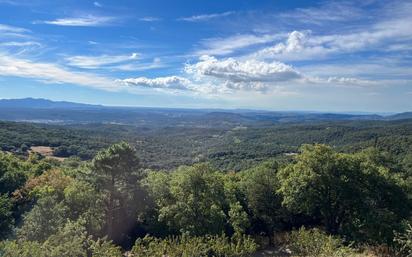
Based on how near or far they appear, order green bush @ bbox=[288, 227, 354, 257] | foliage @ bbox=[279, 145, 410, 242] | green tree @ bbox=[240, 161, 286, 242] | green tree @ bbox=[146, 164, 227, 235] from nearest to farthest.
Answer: green bush @ bbox=[288, 227, 354, 257] < green tree @ bbox=[146, 164, 227, 235] < foliage @ bbox=[279, 145, 410, 242] < green tree @ bbox=[240, 161, 286, 242]

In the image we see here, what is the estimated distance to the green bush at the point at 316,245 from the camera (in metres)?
19.0

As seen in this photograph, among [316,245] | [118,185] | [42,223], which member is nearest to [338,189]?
[316,245]

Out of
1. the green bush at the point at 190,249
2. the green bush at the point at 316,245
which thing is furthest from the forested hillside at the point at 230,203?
the green bush at the point at 190,249

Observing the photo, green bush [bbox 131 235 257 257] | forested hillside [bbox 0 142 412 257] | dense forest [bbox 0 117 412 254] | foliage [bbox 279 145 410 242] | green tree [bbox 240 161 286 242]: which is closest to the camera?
green bush [bbox 131 235 257 257]

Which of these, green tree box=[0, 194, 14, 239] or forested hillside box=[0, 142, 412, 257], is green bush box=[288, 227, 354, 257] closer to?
forested hillside box=[0, 142, 412, 257]

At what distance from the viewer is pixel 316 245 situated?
21.6 meters

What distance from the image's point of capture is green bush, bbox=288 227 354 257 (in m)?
19.0

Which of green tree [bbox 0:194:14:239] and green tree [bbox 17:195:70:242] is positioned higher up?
green tree [bbox 17:195:70:242]

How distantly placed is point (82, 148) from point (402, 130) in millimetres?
142170

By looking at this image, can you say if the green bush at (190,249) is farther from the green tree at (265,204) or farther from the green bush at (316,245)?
the green tree at (265,204)

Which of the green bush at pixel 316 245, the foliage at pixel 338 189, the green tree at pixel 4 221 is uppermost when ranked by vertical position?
the foliage at pixel 338 189

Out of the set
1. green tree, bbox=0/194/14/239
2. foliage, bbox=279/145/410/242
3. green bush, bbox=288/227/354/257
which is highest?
foliage, bbox=279/145/410/242

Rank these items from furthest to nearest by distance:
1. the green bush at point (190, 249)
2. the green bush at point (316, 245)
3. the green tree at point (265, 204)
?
the green tree at point (265, 204)
the green bush at point (190, 249)
the green bush at point (316, 245)

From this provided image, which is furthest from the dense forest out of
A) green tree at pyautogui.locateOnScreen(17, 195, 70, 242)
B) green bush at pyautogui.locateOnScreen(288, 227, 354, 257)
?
green bush at pyautogui.locateOnScreen(288, 227, 354, 257)
